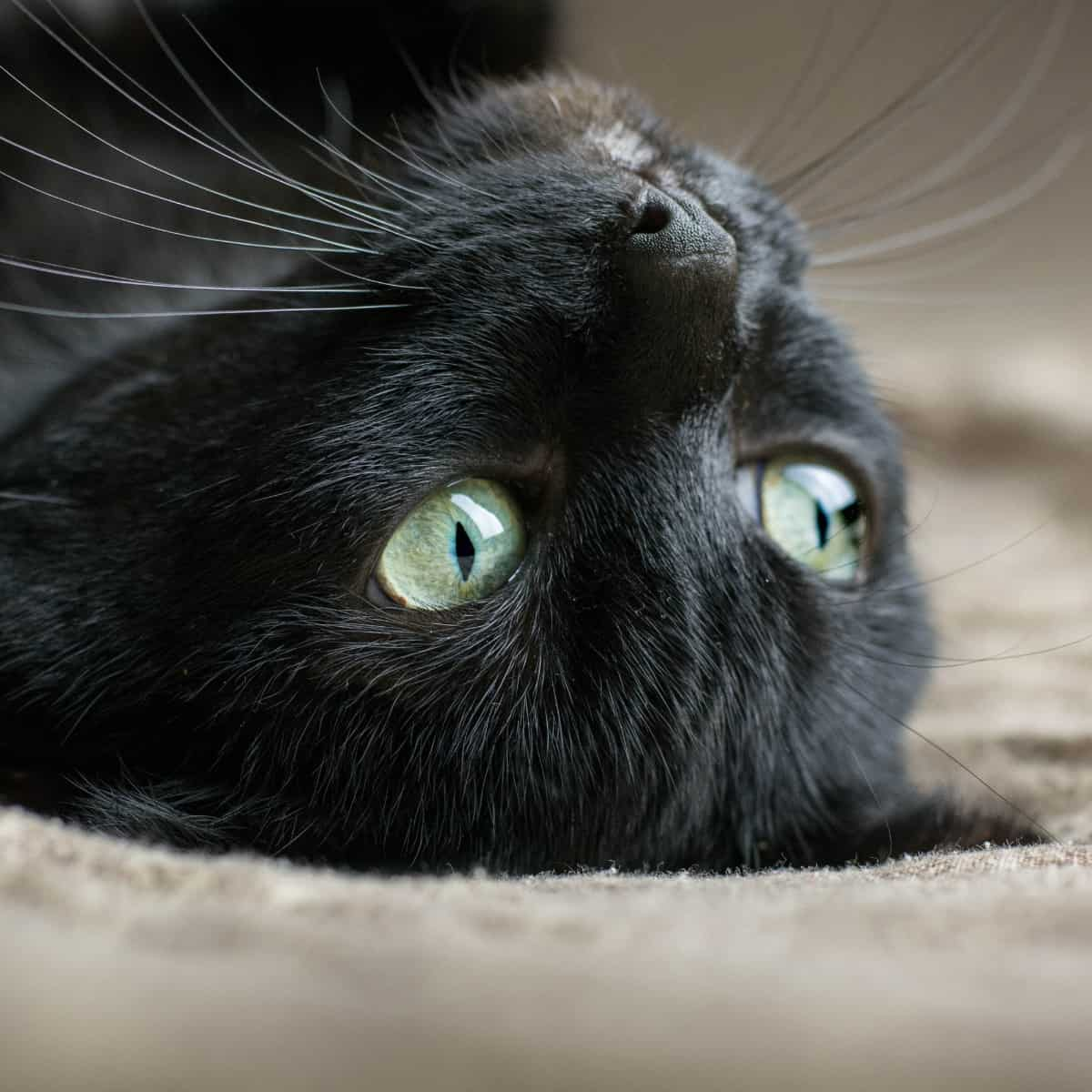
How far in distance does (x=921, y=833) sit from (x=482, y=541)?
1.49ft

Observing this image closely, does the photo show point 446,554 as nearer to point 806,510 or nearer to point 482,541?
point 482,541

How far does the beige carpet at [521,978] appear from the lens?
1.32 ft

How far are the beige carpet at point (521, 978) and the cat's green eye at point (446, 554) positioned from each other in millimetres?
208

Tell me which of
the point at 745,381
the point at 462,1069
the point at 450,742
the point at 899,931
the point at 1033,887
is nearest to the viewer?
the point at 462,1069

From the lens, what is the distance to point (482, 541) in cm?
85

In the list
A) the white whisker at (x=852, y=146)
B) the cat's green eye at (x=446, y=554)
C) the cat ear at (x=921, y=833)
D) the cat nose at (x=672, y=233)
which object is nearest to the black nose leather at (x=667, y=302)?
the cat nose at (x=672, y=233)

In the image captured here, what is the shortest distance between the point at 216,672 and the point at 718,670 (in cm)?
35

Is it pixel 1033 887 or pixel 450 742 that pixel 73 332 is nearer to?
pixel 450 742

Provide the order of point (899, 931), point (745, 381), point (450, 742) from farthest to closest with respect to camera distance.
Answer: point (745, 381)
point (450, 742)
point (899, 931)

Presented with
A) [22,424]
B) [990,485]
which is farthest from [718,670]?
[990,485]

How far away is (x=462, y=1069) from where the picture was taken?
0.41m

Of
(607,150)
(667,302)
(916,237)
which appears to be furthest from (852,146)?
(667,302)

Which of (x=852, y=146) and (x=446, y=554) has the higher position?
(x=852, y=146)

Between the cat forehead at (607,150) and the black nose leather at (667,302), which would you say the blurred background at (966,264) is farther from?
the black nose leather at (667,302)
